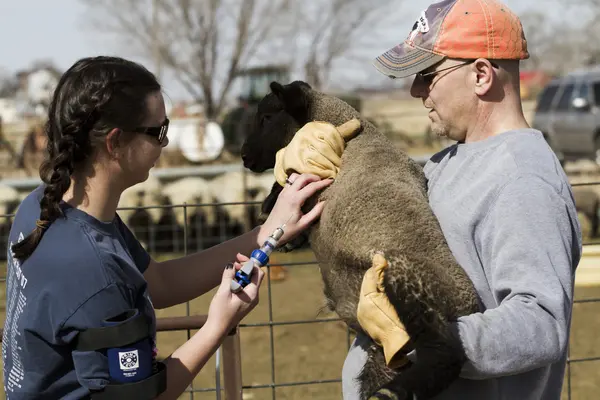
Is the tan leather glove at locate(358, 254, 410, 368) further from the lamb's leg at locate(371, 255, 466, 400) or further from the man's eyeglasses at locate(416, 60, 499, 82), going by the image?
the man's eyeglasses at locate(416, 60, 499, 82)

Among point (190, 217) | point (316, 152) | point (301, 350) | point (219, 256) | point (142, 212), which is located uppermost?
point (316, 152)

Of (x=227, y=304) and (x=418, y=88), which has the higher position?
(x=418, y=88)

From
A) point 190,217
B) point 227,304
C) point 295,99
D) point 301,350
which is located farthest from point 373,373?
point 190,217

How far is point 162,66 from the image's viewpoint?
97.0 ft

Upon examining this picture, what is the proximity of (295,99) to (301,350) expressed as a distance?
4.73 metres

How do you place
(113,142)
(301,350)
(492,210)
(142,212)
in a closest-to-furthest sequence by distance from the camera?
(492,210)
(113,142)
(301,350)
(142,212)

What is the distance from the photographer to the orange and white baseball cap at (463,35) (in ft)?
6.72

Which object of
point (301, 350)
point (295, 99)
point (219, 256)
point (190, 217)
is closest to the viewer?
point (219, 256)

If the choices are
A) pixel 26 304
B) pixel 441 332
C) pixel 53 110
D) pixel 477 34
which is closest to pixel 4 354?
pixel 26 304

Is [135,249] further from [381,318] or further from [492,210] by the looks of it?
[492,210]

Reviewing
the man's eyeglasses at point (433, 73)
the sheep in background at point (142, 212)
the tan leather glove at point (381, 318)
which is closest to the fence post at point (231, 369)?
the tan leather glove at point (381, 318)

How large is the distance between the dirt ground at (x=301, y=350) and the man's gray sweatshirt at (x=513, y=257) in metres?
3.15

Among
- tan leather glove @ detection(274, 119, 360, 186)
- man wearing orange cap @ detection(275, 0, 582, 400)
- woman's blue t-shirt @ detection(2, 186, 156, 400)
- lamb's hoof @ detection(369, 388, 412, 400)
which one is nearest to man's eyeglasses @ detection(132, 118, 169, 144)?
woman's blue t-shirt @ detection(2, 186, 156, 400)

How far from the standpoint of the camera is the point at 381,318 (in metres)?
1.86
